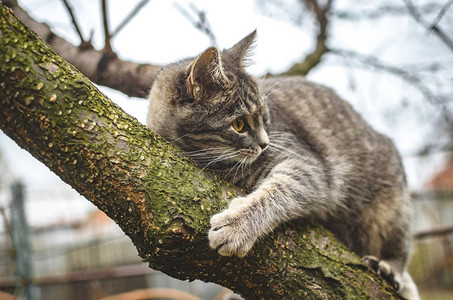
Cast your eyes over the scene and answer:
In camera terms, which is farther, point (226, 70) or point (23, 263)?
point (23, 263)

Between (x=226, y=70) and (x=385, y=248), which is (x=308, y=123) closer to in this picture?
(x=226, y=70)

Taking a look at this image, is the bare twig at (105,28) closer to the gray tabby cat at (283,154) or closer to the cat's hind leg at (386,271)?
the gray tabby cat at (283,154)

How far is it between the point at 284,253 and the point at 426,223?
5.57 metres

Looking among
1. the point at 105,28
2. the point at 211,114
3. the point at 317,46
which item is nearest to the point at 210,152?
the point at 211,114

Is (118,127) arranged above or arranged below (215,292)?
above

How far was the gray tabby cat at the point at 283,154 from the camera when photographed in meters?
1.64

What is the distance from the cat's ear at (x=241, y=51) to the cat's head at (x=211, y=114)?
0.14m

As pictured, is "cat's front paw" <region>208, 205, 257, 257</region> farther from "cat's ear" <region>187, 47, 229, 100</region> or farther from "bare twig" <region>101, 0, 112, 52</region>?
"bare twig" <region>101, 0, 112, 52</region>

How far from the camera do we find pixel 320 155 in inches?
87.8

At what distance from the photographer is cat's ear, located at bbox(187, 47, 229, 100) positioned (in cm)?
164

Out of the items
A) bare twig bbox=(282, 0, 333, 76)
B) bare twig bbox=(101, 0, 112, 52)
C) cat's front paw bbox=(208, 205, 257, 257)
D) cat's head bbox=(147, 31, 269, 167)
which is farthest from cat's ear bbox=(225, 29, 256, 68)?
bare twig bbox=(282, 0, 333, 76)

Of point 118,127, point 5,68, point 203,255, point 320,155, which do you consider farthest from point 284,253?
point 5,68

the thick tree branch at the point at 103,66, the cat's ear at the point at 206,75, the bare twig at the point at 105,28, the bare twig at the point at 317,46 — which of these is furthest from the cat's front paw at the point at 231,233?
the bare twig at the point at 317,46

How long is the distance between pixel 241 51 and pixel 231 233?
1.14 m
